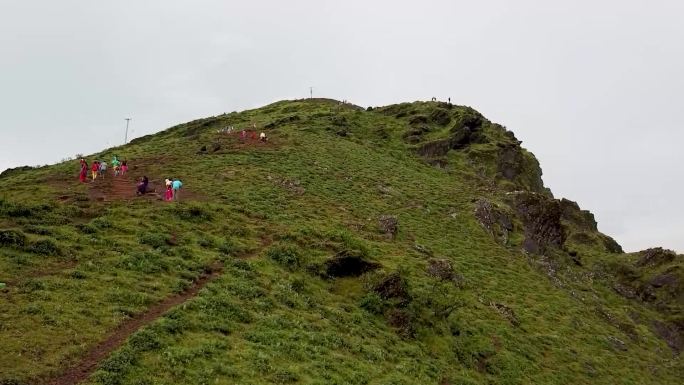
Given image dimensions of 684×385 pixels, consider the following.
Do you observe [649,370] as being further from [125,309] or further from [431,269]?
[125,309]

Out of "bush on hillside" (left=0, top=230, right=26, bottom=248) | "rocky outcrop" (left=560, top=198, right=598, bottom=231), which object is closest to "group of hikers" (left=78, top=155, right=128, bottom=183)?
"bush on hillside" (left=0, top=230, right=26, bottom=248)

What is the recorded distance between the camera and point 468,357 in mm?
27312

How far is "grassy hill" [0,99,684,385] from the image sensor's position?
18484mm

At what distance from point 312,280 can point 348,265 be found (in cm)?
257

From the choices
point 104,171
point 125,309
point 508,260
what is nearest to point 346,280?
point 125,309

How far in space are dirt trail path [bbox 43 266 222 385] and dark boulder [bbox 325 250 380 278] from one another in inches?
293

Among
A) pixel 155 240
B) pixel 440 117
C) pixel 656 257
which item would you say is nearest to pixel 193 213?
pixel 155 240

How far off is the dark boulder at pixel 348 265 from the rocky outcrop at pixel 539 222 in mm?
25186

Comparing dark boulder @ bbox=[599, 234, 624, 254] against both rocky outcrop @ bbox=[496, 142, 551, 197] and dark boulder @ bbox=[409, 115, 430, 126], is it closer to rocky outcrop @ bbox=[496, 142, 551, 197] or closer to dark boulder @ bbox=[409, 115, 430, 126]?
rocky outcrop @ bbox=[496, 142, 551, 197]

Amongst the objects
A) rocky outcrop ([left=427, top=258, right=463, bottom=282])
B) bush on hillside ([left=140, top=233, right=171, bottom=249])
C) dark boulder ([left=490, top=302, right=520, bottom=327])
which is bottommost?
dark boulder ([left=490, top=302, right=520, bottom=327])

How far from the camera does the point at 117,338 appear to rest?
18016mm

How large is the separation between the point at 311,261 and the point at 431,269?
926 cm

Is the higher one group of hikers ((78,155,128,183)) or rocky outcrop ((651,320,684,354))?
group of hikers ((78,155,128,183))

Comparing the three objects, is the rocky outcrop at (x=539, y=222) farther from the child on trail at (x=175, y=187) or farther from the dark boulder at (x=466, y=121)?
the child on trail at (x=175, y=187)
